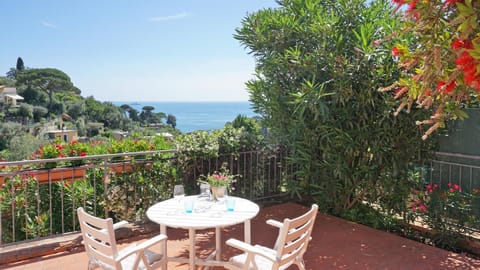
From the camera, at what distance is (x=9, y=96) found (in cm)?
2517

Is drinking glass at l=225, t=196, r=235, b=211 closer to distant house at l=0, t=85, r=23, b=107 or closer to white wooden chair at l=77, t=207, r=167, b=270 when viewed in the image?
white wooden chair at l=77, t=207, r=167, b=270

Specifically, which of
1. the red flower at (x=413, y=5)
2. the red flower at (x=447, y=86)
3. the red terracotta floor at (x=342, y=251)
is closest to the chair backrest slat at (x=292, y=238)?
the red terracotta floor at (x=342, y=251)

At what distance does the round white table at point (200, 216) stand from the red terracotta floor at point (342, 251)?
734 mm

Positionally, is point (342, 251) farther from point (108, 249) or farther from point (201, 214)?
point (108, 249)

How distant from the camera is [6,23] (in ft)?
106

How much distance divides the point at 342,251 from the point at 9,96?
27564mm

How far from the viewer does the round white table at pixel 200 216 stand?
2900 millimetres

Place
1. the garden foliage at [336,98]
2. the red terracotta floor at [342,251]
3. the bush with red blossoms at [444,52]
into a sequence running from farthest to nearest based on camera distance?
1. the garden foliage at [336,98]
2. the red terracotta floor at [342,251]
3. the bush with red blossoms at [444,52]

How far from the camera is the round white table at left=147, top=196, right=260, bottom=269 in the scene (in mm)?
2900

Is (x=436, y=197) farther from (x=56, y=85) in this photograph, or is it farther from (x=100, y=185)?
(x=56, y=85)

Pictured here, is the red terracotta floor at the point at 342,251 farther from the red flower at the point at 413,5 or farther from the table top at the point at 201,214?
the red flower at the point at 413,5

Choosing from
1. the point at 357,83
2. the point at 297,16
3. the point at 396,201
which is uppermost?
the point at 297,16

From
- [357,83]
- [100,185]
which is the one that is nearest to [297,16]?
[357,83]

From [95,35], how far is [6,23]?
29.8 ft
